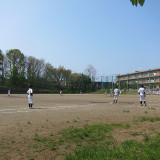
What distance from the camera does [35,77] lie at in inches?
2468

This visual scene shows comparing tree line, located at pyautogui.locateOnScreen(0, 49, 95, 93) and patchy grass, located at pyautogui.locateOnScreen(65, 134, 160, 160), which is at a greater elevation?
tree line, located at pyautogui.locateOnScreen(0, 49, 95, 93)

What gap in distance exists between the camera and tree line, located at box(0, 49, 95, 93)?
57281 mm

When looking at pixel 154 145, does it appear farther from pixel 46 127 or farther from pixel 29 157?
pixel 46 127

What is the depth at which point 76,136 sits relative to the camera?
17.1ft

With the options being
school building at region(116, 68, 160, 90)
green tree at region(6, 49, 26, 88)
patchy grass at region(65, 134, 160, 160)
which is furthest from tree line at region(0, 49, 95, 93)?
patchy grass at region(65, 134, 160, 160)

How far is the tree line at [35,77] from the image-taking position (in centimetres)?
5728

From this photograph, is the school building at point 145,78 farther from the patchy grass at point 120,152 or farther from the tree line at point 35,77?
the patchy grass at point 120,152

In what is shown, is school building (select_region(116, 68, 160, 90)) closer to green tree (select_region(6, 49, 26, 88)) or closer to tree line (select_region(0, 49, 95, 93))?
tree line (select_region(0, 49, 95, 93))

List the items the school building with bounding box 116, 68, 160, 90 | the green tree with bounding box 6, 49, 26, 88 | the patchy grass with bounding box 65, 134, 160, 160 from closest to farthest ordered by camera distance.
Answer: the patchy grass with bounding box 65, 134, 160, 160 → the school building with bounding box 116, 68, 160, 90 → the green tree with bounding box 6, 49, 26, 88

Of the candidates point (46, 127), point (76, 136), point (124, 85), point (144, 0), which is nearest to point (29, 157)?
point (76, 136)

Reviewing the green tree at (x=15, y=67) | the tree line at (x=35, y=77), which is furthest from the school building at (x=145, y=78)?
the green tree at (x=15, y=67)

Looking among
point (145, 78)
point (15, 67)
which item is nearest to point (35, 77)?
point (15, 67)

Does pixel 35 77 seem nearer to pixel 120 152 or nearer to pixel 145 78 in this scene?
pixel 145 78

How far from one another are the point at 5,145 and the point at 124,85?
49652mm
